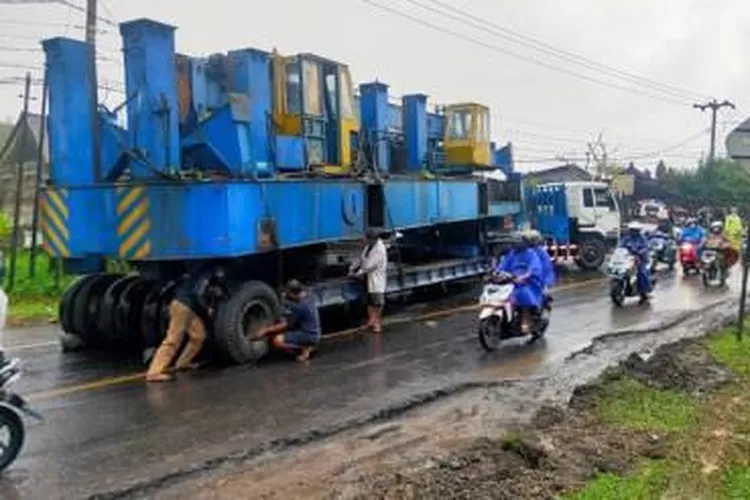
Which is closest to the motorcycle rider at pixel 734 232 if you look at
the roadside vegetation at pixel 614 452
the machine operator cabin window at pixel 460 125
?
the machine operator cabin window at pixel 460 125

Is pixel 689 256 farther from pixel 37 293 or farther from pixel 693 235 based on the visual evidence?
pixel 37 293

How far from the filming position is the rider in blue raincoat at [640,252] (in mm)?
17453

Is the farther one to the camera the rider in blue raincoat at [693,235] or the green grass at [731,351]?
the rider in blue raincoat at [693,235]

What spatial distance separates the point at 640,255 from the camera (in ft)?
57.8

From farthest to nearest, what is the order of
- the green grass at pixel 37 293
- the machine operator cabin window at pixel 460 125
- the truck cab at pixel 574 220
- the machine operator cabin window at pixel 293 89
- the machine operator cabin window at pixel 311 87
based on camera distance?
the truck cab at pixel 574 220 → the machine operator cabin window at pixel 460 125 → the green grass at pixel 37 293 → the machine operator cabin window at pixel 311 87 → the machine operator cabin window at pixel 293 89

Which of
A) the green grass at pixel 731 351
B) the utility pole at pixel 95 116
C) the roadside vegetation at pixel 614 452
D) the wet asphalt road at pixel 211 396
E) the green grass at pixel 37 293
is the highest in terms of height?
the utility pole at pixel 95 116

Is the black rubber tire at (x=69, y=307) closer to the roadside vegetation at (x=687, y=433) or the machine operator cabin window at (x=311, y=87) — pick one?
the machine operator cabin window at (x=311, y=87)

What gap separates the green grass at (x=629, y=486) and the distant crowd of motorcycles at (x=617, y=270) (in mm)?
5662

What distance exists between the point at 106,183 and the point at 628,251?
32.3 ft

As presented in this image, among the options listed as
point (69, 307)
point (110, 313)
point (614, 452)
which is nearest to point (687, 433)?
point (614, 452)

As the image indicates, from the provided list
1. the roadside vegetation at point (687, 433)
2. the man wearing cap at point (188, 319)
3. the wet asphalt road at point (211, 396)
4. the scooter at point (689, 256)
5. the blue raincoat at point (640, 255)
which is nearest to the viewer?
the roadside vegetation at point (687, 433)

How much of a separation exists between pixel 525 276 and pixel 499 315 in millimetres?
782

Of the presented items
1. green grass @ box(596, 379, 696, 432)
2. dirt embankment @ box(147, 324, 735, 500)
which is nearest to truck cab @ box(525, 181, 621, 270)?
dirt embankment @ box(147, 324, 735, 500)

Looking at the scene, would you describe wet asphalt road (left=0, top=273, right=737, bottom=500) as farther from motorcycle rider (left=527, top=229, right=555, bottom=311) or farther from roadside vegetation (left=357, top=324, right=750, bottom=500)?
roadside vegetation (left=357, top=324, right=750, bottom=500)
